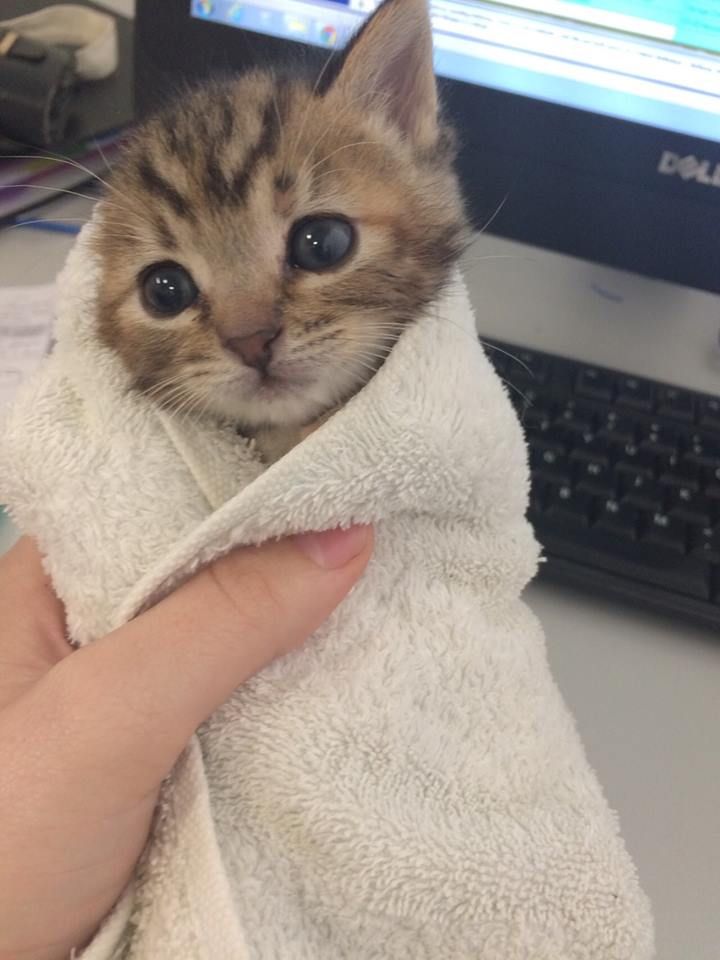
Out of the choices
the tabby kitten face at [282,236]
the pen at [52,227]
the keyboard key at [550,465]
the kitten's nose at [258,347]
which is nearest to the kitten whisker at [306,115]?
the tabby kitten face at [282,236]

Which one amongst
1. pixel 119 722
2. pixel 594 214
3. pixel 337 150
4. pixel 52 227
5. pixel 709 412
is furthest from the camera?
pixel 52 227

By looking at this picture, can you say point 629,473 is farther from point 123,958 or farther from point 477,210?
point 123,958

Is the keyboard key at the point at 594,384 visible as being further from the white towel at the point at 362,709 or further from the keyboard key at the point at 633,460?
the white towel at the point at 362,709

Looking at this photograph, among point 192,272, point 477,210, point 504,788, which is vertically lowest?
point 504,788

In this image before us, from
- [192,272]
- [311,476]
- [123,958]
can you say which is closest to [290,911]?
[123,958]

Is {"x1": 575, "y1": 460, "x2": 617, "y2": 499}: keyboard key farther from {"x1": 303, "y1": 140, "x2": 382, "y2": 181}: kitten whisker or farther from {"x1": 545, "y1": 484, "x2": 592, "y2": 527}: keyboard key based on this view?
{"x1": 303, "y1": 140, "x2": 382, "y2": 181}: kitten whisker

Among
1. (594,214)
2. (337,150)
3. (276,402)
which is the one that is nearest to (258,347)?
(276,402)

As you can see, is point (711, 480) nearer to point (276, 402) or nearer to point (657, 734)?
point (657, 734)
